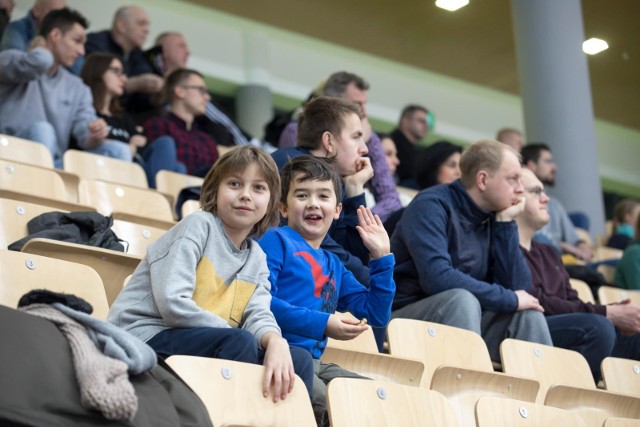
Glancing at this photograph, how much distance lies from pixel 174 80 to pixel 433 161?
158cm

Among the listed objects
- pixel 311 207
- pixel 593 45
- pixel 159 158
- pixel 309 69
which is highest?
pixel 309 69

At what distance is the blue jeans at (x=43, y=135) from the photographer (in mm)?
4902

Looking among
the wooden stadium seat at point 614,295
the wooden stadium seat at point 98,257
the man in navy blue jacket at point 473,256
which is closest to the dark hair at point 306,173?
the wooden stadium seat at point 98,257

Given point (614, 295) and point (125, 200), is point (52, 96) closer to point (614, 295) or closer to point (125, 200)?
point (125, 200)

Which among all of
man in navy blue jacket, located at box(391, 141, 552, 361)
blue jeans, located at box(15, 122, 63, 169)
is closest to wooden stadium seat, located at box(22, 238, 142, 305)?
man in navy blue jacket, located at box(391, 141, 552, 361)

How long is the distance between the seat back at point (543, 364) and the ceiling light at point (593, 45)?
4061mm

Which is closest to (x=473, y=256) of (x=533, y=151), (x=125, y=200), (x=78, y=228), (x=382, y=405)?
(x=125, y=200)

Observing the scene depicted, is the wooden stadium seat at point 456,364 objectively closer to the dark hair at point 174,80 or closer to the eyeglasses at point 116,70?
the eyeglasses at point 116,70

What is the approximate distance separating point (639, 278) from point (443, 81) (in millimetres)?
6088

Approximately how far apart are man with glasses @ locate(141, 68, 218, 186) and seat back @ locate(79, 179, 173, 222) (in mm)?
1397

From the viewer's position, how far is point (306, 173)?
3051 mm

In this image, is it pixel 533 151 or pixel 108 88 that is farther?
pixel 533 151

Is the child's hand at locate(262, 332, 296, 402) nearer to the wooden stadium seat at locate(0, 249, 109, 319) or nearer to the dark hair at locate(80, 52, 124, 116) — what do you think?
the wooden stadium seat at locate(0, 249, 109, 319)

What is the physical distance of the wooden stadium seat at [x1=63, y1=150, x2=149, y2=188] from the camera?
466 cm
